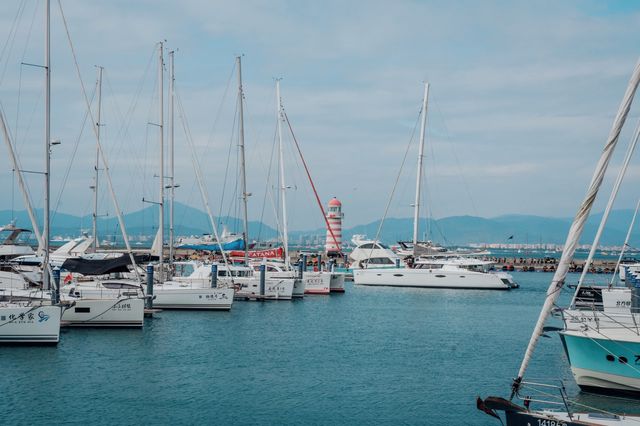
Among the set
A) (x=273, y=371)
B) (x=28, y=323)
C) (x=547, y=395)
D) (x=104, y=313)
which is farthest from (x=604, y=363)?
(x=104, y=313)

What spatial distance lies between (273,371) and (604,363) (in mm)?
11006

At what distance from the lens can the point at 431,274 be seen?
208ft

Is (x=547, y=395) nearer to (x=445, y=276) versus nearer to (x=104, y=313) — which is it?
(x=104, y=313)

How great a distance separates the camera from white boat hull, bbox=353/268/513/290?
63438 mm

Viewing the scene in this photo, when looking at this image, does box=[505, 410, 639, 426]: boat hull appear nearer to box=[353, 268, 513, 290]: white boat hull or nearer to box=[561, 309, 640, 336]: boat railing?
box=[561, 309, 640, 336]: boat railing

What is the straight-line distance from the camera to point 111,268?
3856 cm

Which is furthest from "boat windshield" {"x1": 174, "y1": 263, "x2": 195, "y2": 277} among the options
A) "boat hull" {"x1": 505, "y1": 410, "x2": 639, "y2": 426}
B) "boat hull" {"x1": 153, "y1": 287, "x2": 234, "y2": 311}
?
"boat hull" {"x1": 505, "y1": 410, "x2": 639, "y2": 426}

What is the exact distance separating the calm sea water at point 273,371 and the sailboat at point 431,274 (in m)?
20.9

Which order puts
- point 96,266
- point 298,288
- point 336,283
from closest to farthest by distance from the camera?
point 96,266
point 298,288
point 336,283

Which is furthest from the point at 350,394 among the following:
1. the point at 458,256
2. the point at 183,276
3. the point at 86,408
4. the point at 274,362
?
the point at 458,256

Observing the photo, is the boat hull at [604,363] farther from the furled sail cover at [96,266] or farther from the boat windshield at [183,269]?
the boat windshield at [183,269]

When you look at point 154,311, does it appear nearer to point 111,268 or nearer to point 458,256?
point 111,268

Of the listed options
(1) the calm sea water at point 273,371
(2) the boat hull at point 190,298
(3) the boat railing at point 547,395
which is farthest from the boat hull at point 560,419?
(2) the boat hull at point 190,298

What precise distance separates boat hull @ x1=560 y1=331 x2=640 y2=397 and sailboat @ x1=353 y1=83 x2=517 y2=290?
41.8m
